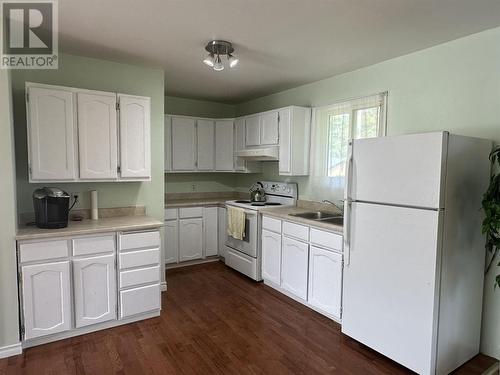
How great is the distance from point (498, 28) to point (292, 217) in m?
2.25

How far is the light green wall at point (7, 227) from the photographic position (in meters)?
2.26

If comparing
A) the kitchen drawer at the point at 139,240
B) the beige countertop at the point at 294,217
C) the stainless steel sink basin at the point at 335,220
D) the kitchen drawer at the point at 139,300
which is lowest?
the kitchen drawer at the point at 139,300

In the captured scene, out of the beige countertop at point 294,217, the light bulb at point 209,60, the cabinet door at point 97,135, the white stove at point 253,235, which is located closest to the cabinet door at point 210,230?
the white stove at point 253,235

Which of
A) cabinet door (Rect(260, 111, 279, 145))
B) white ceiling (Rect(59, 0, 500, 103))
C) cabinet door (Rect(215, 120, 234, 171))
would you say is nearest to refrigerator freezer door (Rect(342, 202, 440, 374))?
white ceiling (Rect(59, 0, 500, 103))

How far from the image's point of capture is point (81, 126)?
110 inches

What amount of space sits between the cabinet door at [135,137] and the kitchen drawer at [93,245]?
0.65m

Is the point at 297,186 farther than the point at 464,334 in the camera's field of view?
Yes

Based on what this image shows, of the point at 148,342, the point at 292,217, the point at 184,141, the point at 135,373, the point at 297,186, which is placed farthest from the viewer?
the point at 184,141

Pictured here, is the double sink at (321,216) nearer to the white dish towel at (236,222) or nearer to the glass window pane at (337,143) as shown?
the glass window pane at (337,143)

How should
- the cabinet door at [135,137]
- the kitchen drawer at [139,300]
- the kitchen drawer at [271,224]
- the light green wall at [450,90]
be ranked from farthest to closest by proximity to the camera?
1. the kitchen drawer at [271,224]
2. the cabinet door at [135,137]
3. the kitchen drawer at [139,300]
4. the light green wall at [450,90]

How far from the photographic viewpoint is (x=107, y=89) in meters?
3.14

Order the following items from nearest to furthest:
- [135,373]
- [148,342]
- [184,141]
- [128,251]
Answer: [135,373]
[148,342]
[128,251]
[184,141]

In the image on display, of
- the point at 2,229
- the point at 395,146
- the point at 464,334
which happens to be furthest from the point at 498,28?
the point at 2,229

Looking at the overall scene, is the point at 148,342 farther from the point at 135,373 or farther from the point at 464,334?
the point at 464,334
